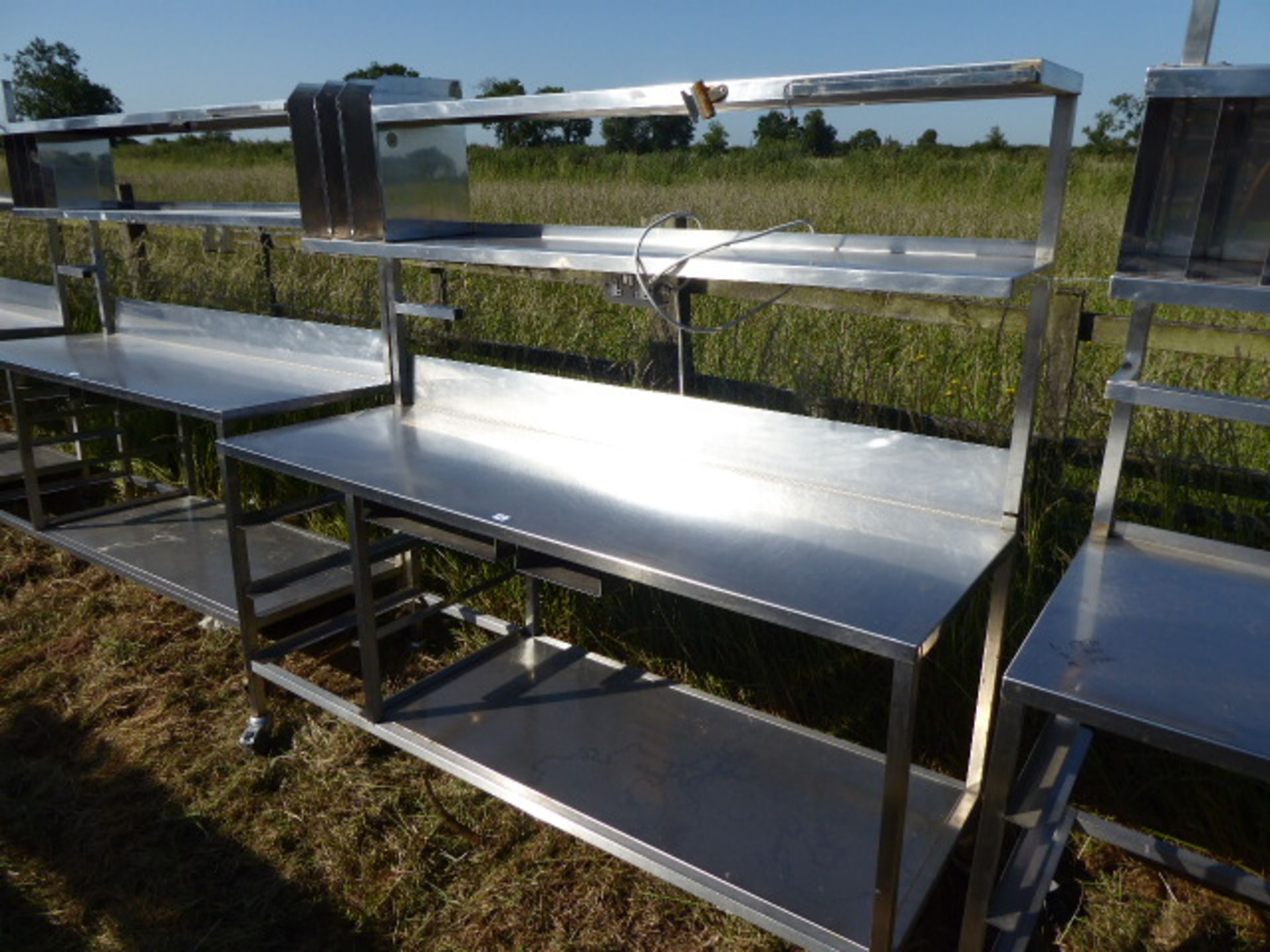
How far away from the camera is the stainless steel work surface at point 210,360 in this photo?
2.71 meters

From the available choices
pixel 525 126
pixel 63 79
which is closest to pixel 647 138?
pixel 525 126

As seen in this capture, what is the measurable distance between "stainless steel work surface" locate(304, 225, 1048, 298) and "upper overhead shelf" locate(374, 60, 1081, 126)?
291mm

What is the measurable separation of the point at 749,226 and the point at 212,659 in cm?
493

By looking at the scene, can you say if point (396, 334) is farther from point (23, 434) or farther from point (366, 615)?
point (23, 434)

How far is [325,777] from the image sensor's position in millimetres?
2525

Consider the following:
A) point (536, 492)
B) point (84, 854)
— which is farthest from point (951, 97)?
point (84, 854)

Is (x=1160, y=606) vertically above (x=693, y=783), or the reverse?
(x=1160, y=606)

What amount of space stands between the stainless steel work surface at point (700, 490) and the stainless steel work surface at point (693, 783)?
0.60 meters

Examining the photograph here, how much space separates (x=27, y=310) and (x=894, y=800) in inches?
176

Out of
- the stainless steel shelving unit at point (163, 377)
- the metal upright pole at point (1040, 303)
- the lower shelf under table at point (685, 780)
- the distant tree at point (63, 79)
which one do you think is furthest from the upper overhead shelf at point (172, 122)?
the distant tree at point (63, 79)

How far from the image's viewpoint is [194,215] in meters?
3.18

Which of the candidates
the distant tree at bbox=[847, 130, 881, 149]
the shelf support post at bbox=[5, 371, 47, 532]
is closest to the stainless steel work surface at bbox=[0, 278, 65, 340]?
the shelf support post at bbox=[5, 371, 47, 532]

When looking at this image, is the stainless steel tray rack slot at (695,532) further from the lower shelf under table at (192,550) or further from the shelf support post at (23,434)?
the shelf support post at (23,434)

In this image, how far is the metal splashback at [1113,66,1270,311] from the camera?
1397 millimetres
